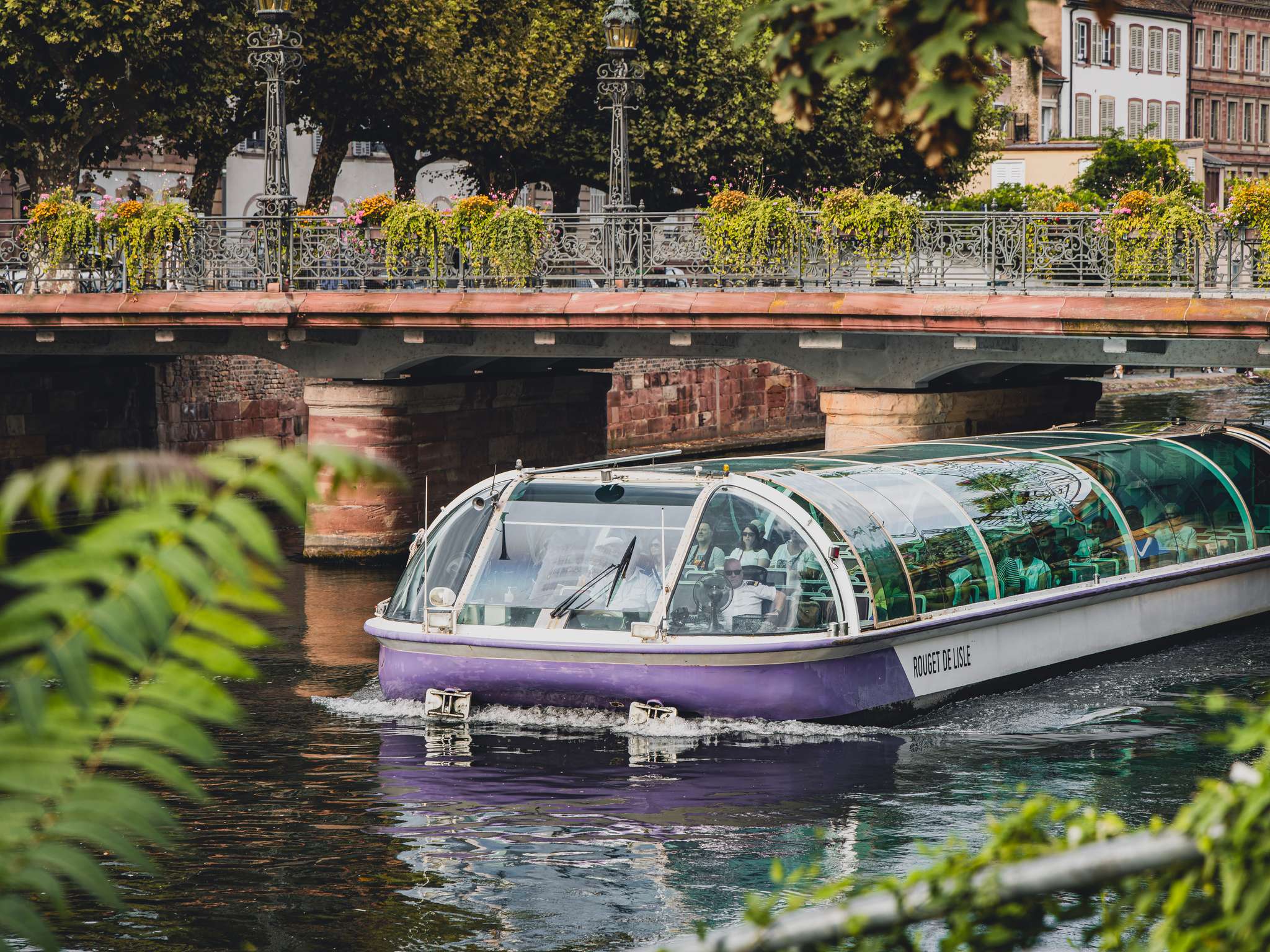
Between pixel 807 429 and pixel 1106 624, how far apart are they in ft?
94.0

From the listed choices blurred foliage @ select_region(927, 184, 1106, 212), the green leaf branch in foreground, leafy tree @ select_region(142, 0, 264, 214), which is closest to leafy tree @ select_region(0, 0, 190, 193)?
leafy tree @ select_region(142, 0, 264, 214)

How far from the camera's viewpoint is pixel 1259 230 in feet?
62.1

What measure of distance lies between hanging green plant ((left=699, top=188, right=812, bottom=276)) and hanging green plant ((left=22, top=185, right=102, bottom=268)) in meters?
7.73

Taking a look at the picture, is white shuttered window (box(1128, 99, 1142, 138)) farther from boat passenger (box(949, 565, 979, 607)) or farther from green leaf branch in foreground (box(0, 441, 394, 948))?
green leaf branch in foreground (box(0, 441, 394, 948))

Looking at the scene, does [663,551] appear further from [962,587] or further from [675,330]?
[675,330]

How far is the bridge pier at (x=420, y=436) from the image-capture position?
2486 centimetres

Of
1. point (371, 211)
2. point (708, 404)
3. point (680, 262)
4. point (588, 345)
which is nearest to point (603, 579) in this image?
point (680, 262)

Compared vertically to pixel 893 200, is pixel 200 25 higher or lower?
higher

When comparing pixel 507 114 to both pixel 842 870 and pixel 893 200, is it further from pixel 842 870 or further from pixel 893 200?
pixel 842 870

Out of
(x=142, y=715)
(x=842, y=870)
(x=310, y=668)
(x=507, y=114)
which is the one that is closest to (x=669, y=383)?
(x=507, y=114)

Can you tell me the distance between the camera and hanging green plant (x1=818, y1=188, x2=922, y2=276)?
68.1ft

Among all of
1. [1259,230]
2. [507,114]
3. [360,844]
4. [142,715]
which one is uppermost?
[507,114]

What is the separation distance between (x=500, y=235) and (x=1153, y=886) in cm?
1999

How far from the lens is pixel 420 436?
84.4 feet
